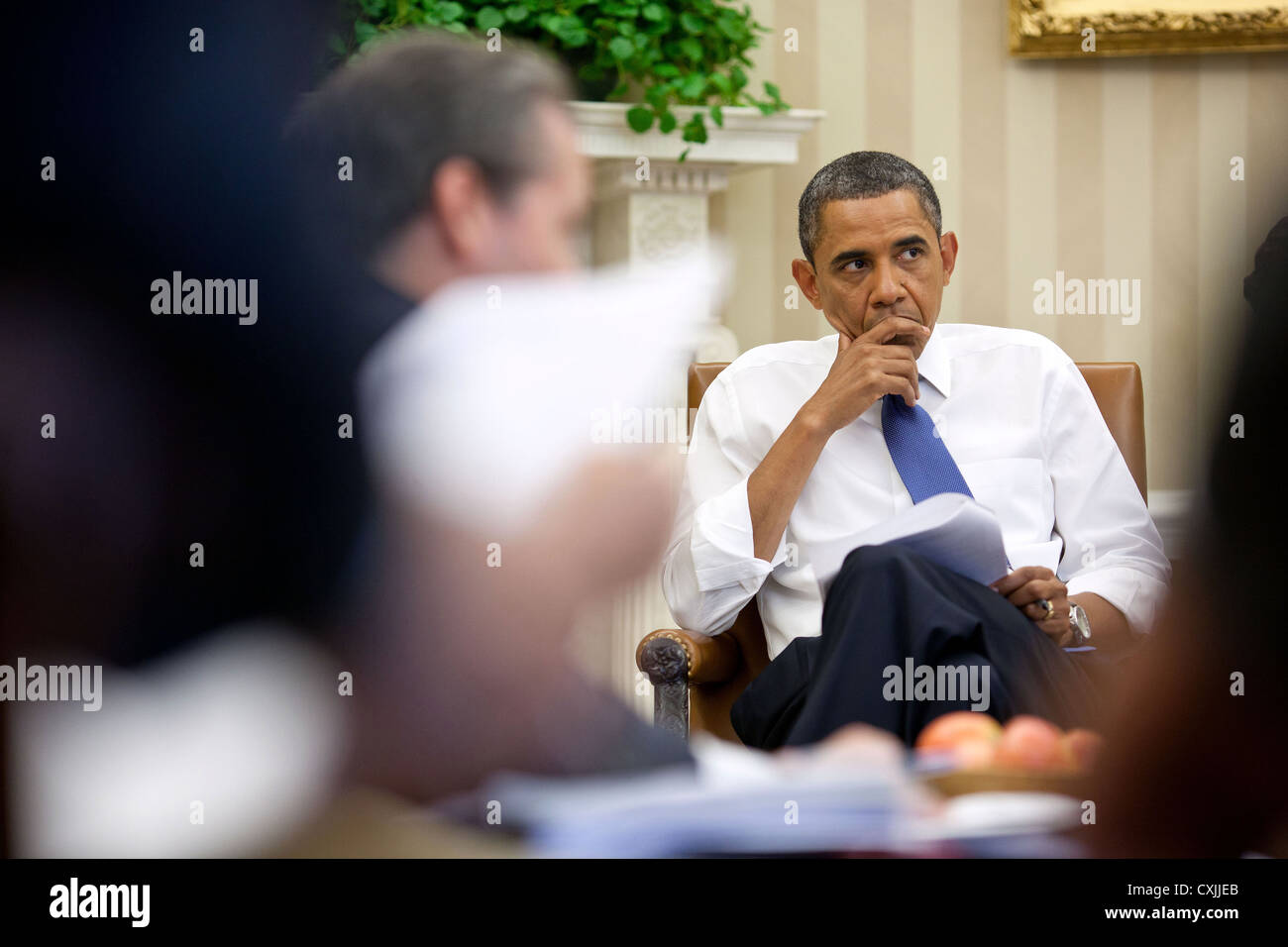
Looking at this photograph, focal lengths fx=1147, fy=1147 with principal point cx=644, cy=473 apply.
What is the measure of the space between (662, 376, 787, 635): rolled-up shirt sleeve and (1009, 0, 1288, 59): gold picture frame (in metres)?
0.74

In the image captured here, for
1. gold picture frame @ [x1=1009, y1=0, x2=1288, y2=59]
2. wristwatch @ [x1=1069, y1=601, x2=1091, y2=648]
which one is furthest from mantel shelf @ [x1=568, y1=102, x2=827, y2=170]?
wristwatch @ [x1=1069, y1=601, x2=1091, y2=648]

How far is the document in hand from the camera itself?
102cm

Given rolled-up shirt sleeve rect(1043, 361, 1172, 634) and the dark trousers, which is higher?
rolled-up shirt sleeve rect(1043, 361, 1172, 634)

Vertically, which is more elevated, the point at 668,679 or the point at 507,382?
the point at 507,382

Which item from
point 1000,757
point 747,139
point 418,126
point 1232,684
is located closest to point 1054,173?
point 747,139

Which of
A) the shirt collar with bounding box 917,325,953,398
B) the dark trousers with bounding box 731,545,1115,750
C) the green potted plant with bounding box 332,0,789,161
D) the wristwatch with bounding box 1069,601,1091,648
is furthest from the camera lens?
the shirt collar with bounding box 917,325,953,398

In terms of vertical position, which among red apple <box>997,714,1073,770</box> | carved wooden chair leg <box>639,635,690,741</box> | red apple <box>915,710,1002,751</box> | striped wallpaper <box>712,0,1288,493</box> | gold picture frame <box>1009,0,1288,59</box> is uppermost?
gold picture frame <box>1009,0,1288,59</box>

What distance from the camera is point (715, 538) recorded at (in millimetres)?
1264

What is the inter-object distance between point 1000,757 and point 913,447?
648 mm

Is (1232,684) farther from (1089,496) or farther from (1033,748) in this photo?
(1089,496)

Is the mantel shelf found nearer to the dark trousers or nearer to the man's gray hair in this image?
the dark trousers

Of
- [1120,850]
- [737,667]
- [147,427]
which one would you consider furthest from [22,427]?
[737,667]

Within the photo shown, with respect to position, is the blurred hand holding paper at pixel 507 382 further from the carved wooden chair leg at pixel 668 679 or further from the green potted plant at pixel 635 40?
the carved wooden chair leg at pixel 668 679

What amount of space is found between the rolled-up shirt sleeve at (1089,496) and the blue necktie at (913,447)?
0.48 ft
